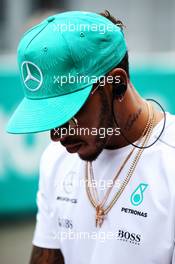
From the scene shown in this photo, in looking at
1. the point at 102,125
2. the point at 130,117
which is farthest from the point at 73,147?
the point at 130,117

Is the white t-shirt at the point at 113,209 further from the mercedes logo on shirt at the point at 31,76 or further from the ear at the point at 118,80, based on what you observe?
the mercedes logo on shirt at the point at 31,76

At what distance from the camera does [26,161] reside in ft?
24.8

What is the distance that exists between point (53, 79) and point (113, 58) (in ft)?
0.85

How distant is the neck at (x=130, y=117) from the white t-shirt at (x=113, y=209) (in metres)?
0.05

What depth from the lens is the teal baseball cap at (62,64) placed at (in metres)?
2.97

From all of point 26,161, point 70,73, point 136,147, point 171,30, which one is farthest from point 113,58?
point 171,30

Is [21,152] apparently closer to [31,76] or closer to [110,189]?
[110,189]

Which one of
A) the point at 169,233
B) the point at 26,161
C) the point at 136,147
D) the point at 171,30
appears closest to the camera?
the point at 169,233

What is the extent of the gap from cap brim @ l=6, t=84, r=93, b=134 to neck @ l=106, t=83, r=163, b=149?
22cm

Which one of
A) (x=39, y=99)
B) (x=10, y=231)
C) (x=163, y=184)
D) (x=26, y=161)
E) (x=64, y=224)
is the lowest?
(x=10, y=231)

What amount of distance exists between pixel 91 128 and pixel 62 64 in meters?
0.31

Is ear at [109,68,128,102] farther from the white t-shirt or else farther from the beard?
the white t-shirt

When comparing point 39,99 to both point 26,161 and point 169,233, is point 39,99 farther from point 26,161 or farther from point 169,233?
point 26,161

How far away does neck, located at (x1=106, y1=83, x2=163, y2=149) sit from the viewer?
10.4 feet
